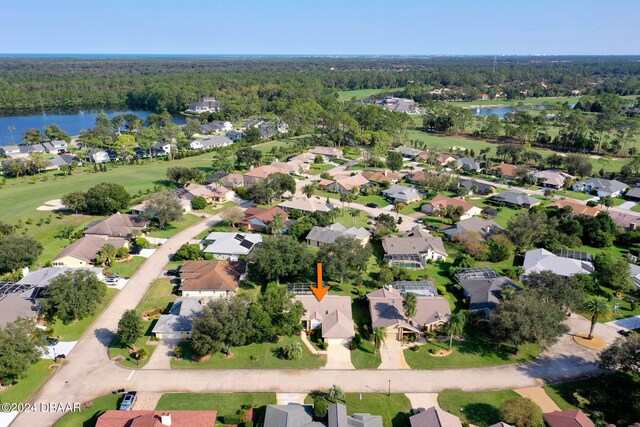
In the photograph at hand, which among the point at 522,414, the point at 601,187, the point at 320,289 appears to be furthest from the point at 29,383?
the point at 601,187

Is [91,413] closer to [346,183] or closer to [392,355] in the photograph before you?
[392,355]

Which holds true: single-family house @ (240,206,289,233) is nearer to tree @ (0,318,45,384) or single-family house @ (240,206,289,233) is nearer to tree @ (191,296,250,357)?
tree @ (191,296,250,357)

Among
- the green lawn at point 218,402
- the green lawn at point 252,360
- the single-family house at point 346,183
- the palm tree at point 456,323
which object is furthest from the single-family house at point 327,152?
the green lawn at point 218,402

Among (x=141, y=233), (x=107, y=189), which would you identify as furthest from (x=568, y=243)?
(x=107, y=189)

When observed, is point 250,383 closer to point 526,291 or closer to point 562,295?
point 526,291

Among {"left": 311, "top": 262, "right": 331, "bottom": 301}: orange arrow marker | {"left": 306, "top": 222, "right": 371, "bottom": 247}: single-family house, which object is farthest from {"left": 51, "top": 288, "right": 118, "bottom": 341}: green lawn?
{"left": 306, "top": 222, "right": 371, "bottom": 247}: single-family house

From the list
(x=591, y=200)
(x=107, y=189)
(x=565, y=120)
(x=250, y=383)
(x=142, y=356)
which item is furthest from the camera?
(x=565, y=120)

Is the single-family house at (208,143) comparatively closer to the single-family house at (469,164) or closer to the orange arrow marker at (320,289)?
the single-family house at (469,164)
